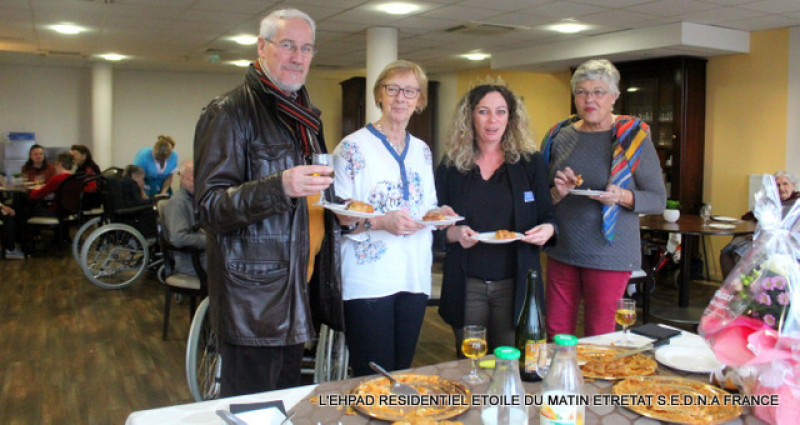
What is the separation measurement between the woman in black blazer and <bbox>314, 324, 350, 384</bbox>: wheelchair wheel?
512mm

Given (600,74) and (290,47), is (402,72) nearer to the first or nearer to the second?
(290,47)

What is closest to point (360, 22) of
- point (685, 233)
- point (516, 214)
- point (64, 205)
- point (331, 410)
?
point (685, 233)

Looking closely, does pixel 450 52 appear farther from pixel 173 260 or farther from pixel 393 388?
pixel 393 388

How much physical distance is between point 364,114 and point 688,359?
10148 mm

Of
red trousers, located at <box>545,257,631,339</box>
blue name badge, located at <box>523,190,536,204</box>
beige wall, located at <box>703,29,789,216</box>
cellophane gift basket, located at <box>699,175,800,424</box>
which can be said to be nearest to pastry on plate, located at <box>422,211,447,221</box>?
blue name badge, located at <box>523,190,536,204</box>

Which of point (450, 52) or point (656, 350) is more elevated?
point (450, 52)

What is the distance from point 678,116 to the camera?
754cm

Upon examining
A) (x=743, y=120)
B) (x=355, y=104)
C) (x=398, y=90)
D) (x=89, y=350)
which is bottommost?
(x=89, y=350)

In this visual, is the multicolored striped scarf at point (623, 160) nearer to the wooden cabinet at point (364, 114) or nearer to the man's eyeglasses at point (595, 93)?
the man's eyeglasses at point (595, 93)

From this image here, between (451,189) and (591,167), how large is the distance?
2.00 feet

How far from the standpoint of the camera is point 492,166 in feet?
8.23

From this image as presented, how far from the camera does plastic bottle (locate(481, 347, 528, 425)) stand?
1.25 m

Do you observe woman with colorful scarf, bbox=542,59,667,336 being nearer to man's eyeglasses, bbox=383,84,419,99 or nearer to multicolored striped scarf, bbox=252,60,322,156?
man's eyeglasses, bbox=383,84,419,99

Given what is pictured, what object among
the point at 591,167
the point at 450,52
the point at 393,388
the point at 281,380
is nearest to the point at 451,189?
the point at 591,167
